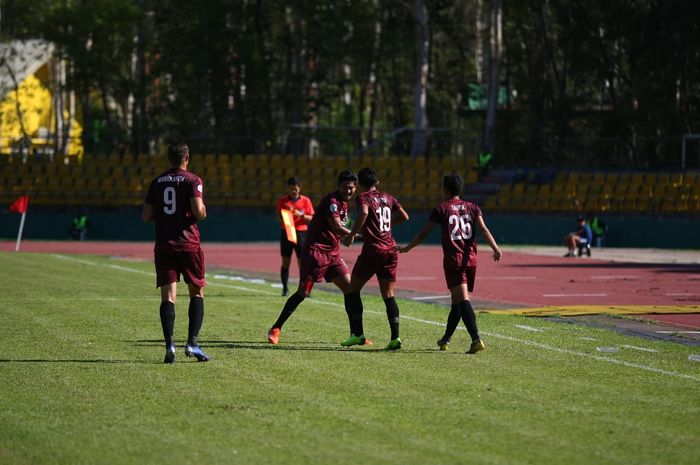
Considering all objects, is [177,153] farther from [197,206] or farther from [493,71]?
[493,71]

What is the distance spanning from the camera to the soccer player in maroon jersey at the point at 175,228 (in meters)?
12.3

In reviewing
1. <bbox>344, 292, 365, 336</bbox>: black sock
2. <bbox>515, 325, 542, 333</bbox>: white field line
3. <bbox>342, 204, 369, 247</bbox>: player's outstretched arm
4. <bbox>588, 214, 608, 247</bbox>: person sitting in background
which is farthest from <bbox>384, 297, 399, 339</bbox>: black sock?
<bbox>588, 214, 608, 247</bbox>: person sitting in background

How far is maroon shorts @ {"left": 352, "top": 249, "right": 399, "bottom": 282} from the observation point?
13.8 m

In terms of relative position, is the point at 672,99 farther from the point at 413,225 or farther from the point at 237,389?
the point at 237,389

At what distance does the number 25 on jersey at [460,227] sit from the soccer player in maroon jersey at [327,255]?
1215mm

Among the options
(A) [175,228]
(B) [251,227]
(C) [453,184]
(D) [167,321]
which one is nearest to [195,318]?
(D) [167,321]

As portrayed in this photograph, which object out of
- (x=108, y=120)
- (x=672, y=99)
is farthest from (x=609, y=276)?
(x=108, y=120)

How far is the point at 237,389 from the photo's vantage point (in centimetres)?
1067

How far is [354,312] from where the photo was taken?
13969 mm

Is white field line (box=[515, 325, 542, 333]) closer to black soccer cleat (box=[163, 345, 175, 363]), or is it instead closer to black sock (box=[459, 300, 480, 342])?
black sock (box=[459, 300, 480, 342])

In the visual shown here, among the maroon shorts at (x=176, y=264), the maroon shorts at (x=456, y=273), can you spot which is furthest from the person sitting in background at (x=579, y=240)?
the maroon shorts at (x=176, y=264)

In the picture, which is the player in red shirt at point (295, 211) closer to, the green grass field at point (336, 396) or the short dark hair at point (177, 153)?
the green grass field at point (336, 396)

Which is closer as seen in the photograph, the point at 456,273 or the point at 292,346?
the point at 456,273

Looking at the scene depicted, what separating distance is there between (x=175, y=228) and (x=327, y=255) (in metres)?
2.38
